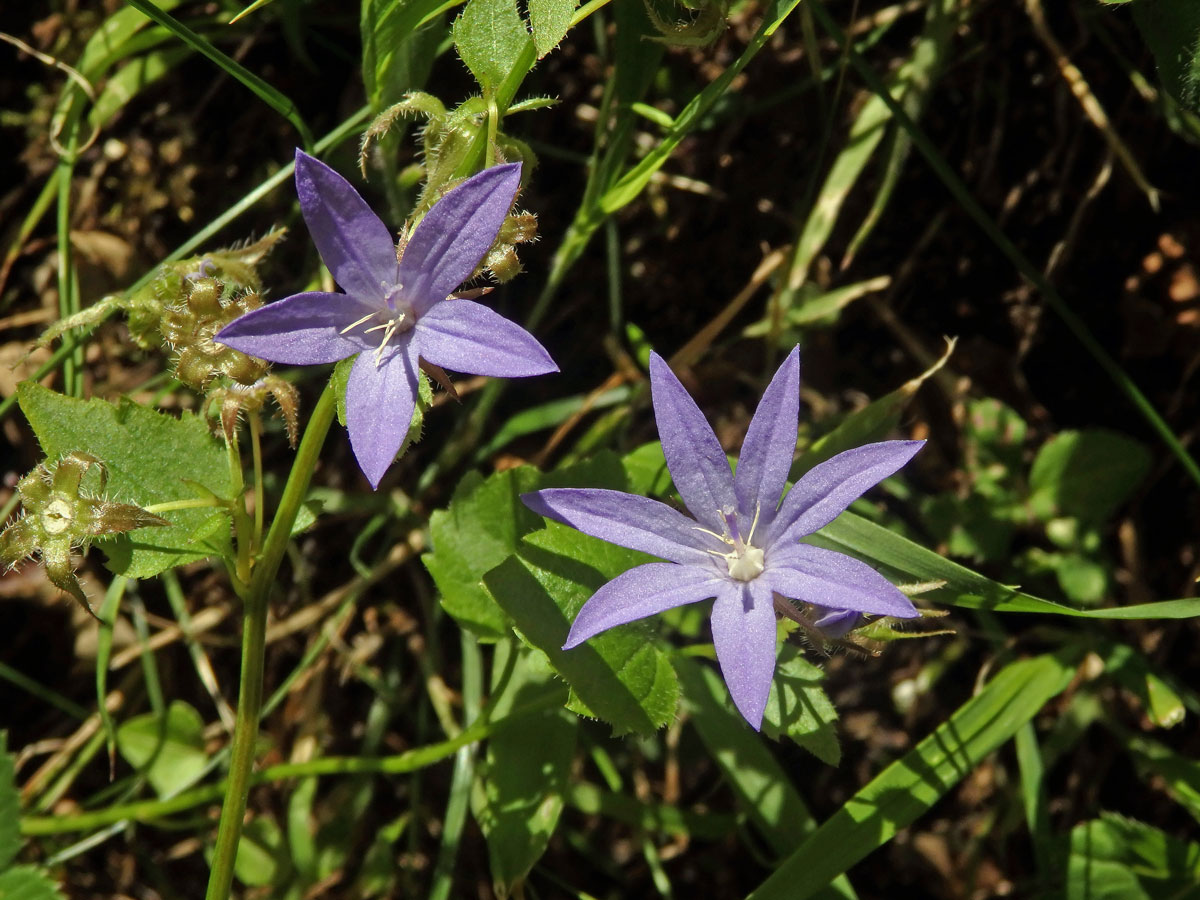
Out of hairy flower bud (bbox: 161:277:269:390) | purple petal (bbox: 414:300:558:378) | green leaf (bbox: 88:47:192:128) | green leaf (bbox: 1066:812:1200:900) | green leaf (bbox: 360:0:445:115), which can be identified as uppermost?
green leaf (bbox: 88:47:192:128)

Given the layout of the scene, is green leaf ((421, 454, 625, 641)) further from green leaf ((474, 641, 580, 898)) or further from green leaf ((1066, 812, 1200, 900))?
green leaf ((1066, 812, 1200, 900))

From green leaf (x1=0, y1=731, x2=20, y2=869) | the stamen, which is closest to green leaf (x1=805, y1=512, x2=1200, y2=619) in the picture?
the stamen

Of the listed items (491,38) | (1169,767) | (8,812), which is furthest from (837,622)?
(8,812)

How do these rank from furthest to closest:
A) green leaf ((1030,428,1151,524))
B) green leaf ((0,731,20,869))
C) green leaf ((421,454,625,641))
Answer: green leaf ((1030,428,1151,524)) → green leaf ((0,731,20,869)) → green leaf ((421,454,625,641))

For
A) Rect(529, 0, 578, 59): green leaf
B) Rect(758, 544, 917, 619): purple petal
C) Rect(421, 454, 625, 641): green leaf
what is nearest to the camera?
Rect(758, 544, 917, 619): purple petal

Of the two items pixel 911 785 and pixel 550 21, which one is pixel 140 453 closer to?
pixel 550 21

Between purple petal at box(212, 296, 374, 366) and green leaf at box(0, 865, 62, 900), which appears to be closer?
purple petal at box(212, 296, 374, 366)

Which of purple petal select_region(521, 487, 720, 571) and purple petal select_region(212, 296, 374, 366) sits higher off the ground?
purple petal select_region(212, 296, 374, 366)

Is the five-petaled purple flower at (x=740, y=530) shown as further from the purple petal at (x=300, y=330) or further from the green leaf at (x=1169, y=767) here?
the green leaf at (x=1169, y=767)
